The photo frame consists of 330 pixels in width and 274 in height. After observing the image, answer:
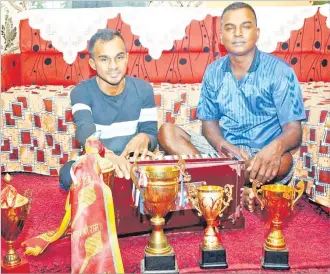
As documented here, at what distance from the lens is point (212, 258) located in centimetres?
137

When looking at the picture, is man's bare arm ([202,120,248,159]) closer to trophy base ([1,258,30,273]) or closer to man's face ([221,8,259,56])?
man's face ([221,8,259,56])

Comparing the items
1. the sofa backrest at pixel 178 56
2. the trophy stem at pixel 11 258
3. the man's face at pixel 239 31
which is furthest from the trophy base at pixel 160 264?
the sofa backrest at pixel 178 56

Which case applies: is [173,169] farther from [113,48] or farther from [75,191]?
[113,48]

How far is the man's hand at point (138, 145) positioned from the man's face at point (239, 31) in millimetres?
466

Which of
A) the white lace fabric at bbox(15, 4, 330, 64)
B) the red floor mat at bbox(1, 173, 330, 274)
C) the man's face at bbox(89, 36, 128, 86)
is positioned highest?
the white lace fabric at bbox(15, 4, 330, 64)

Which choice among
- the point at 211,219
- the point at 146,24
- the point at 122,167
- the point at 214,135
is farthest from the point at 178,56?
the point at 211,219

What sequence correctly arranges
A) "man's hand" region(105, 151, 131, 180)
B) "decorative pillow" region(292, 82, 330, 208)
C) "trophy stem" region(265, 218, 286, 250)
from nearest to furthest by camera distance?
"trophy stem" region(265, 218, 286, 250), "man's hand" region(105, 151, 131, 180), "decorative pillow" region(292, 82, 330, 208)

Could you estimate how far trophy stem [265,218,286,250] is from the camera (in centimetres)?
135

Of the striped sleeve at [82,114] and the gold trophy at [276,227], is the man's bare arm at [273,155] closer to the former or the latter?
the gold trophy at [276,227]

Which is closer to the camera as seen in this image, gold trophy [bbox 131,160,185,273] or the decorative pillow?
gold trophy [bbox 131,160,185,273]

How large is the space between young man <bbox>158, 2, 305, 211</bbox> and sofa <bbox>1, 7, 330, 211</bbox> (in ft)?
0.91

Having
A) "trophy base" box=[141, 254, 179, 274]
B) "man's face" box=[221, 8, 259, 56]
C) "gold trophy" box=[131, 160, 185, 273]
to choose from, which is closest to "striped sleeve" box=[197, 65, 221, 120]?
"man's face" box=[221, 8, 259, 56]

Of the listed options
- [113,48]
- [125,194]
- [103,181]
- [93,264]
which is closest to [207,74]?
[113,48]

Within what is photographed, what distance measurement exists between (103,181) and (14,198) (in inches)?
9.0
